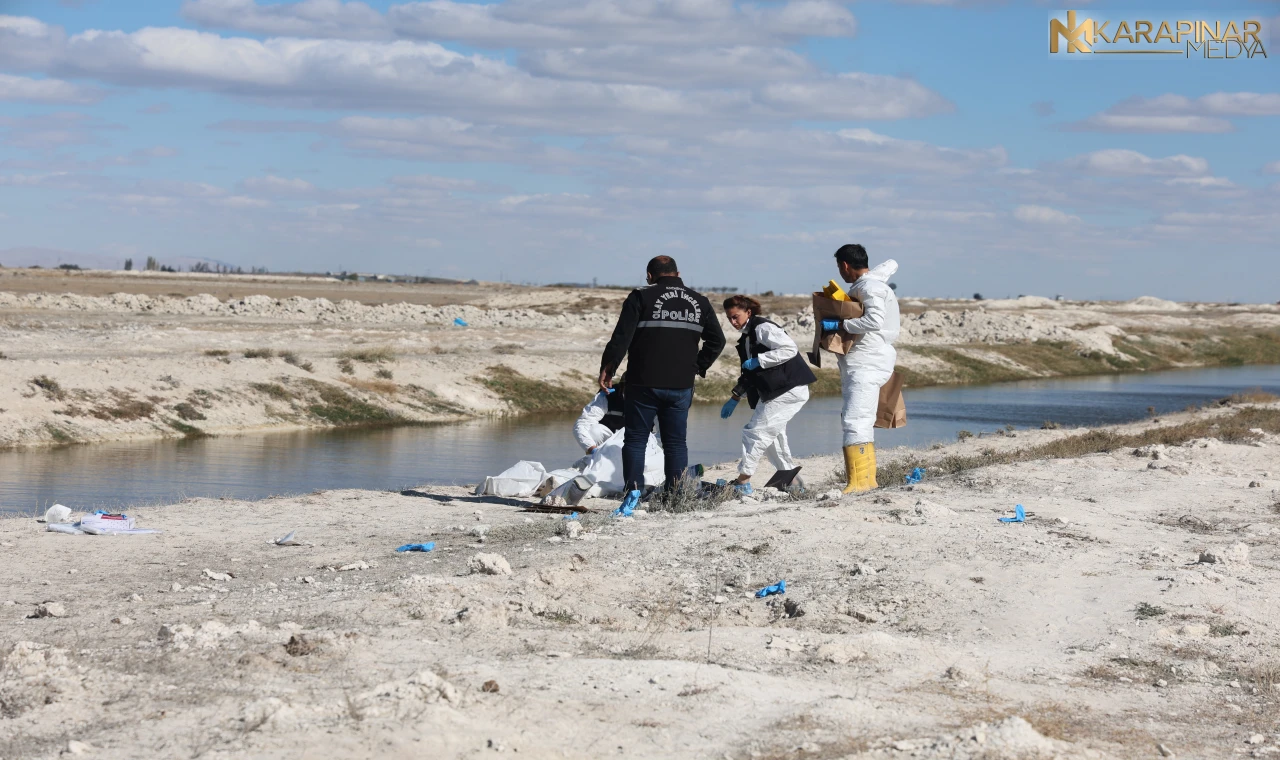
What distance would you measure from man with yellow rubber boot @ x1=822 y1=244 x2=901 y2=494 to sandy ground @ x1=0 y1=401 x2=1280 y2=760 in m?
0.55

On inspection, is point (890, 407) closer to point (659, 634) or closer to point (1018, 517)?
point (1018, 517)

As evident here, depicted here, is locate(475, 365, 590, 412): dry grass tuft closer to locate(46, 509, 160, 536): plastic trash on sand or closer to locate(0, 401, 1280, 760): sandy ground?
locate(0, 401, 1280, 760): sandy ground

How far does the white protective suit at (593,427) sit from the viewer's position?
504 inches

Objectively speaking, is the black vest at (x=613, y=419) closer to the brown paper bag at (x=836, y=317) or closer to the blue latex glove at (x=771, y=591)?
the brown paper bag at (x=836, y=317)

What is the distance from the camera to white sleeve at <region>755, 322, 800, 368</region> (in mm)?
10977

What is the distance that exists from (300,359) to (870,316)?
74.4 ft

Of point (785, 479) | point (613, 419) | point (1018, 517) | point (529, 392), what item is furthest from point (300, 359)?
point (1018, 517)

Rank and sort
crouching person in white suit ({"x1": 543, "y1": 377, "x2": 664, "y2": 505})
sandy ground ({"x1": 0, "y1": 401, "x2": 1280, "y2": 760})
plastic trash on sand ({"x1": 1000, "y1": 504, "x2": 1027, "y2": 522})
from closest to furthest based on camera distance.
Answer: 1. sandy ground ({"x1": 0, "y1": 401, "x2": 1280, "y2": 760})
2. plastic trash on sand ({"x1": 1000, "y1": 504, "x2": 1027, "y2": 522})
3. crouching person in white suit ({"x1": 543, "y1": 377, "x2": 664, "y2": 505})

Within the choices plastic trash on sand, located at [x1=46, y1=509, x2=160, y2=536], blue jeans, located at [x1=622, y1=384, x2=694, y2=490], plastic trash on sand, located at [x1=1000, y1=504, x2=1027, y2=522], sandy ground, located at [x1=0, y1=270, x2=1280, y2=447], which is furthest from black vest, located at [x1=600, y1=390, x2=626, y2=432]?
sandy ground, located at [x1=0, y1=270, x2=1280, y2=447]

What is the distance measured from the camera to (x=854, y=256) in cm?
1077

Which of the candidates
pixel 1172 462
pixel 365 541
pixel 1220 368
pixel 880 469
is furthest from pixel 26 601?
pixel 1220 368

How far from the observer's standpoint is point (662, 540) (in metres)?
8.74

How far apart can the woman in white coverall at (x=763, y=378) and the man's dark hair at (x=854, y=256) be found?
0.84 meters

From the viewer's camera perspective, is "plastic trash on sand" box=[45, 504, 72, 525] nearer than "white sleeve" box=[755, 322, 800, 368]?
Yes
